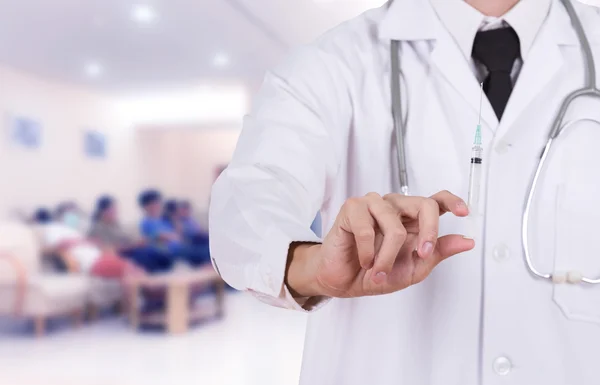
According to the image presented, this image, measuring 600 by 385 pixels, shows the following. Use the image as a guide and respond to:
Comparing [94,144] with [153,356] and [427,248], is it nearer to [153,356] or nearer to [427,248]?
[153,356]

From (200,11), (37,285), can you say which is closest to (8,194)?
(37,285)

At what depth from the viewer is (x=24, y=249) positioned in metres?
3.43

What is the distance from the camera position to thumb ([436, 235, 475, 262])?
1.56ft

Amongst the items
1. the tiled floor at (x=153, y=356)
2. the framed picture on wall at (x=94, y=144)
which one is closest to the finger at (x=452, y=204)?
the tiled floor at (x=153, y=356)

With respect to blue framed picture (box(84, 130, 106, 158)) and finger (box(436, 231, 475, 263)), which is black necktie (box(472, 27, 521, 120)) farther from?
blue framed picture (box(84, 130, 106, 158))

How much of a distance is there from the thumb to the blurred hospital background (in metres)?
2.93

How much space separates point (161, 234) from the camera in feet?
13.2

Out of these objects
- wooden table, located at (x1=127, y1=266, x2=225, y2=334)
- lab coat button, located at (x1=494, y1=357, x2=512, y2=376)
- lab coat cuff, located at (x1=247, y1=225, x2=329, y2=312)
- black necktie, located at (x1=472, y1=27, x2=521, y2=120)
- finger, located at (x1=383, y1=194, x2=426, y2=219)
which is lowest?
wooden table, located at (x1=127, y1=266, x2=225, y2=334)

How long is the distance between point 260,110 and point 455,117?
276mm

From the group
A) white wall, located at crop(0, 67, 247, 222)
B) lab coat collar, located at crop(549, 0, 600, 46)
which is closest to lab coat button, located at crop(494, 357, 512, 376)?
lab coat collar, located at crop(549, 0, 600, 46)

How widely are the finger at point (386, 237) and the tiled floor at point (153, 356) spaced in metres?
2.95

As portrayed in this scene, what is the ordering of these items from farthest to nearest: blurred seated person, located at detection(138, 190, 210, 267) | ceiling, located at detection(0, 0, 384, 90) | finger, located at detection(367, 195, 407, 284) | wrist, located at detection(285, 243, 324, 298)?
blurred seated person, located at detection(138, 190, 210, 267)
ceiling, located at detection(0, 0, 384, 90)
wrist, located at detection(285, 243, 324, 298)
finger, located at detection(367, 195, 407, 284)

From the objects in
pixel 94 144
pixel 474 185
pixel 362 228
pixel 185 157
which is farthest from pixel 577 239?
pixel 185 157

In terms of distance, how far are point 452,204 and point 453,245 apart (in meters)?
0.04
